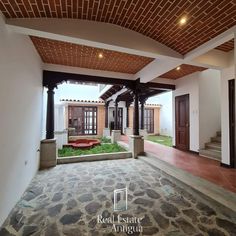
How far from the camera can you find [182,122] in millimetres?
6223

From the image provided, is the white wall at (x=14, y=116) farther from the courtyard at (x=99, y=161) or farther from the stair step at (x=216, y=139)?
the stair step at (x=216, y=139)

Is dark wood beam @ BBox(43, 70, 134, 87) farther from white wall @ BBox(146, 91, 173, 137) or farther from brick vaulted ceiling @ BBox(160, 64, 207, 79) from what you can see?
white wall @ BBox(146, 91, 173, 137)

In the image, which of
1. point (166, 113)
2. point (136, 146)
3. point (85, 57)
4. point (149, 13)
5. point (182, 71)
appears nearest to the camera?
point (149, 13)

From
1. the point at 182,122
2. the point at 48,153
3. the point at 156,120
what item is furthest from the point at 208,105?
the point at 156,120

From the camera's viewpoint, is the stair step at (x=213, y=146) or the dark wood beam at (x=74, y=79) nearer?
the dark wood beam at (x=74, y=79)

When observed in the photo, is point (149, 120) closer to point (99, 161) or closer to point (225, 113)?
point (99, 161)

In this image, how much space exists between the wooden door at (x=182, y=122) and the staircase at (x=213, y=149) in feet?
2.44

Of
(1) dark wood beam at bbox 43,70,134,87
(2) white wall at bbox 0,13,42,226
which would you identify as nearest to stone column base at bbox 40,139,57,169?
(2) white wall at bbox 0,13,42,226

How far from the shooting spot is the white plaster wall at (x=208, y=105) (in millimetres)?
5404

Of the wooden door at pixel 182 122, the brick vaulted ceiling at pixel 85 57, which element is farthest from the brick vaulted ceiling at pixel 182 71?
the brick vaulted ceiling at pixel 85 57

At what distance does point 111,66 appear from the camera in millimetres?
4809

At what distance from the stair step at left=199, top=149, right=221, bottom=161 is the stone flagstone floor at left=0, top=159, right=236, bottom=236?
1990 millimetres

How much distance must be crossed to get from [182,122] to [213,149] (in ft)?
5.02

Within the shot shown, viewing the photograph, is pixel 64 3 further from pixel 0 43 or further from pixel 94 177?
pixel 94 177
